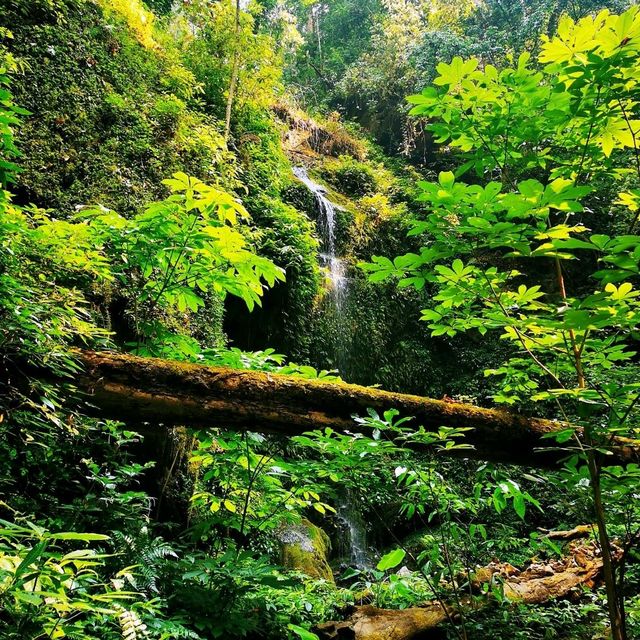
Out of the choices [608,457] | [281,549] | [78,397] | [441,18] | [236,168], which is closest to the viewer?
[78,397]

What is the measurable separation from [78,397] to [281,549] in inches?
163

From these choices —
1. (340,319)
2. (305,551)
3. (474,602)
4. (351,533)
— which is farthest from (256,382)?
(340,319)

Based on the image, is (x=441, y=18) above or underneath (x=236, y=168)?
above

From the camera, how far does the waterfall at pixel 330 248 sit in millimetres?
9232

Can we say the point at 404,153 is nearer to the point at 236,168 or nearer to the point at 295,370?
the point at 236,168

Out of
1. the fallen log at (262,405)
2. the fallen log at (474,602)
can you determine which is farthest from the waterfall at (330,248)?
the fallen log at (262,405)

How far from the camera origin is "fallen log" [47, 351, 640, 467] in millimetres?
2240

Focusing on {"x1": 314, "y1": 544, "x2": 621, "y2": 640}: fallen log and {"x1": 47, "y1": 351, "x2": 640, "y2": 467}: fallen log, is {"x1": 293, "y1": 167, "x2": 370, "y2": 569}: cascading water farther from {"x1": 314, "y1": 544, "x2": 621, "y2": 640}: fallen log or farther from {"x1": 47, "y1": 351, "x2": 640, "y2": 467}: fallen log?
{"x1": 47, "y1": 351, "x2": 640, "y2": 467}: fallen log

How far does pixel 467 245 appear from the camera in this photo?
1.67 metres

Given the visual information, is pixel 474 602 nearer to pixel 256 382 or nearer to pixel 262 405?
pixel 262 405

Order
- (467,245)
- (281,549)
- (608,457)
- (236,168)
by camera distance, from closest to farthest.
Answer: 1. (467,245)
2. (608,457)
3. (281,549)
4. (236,168)

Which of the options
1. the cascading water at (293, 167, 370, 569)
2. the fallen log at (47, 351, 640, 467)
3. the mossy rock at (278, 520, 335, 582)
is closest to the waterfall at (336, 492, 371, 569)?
the cascading water at (293, 167, 370, 569)

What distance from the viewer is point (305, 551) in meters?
5.48

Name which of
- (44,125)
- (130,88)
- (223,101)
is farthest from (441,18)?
(44,125)
